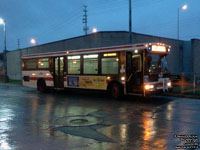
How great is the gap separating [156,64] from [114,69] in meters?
2.58

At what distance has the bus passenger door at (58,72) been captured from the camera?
17672mm

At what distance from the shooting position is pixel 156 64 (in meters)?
13.4

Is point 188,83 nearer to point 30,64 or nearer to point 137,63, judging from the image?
point 137,63

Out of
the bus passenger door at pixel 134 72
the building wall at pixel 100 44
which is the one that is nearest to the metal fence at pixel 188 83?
the bus passenger door at pixel 134 72

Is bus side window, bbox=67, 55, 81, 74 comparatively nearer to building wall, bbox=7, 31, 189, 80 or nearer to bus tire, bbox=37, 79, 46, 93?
bus tire, bbox=37, 79, 46, 93

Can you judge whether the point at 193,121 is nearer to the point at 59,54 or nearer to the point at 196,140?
the point at 196,140

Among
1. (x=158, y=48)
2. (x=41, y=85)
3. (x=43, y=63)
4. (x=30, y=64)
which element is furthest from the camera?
(x=30, y=64)

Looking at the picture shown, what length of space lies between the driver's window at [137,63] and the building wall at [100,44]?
12.6 m

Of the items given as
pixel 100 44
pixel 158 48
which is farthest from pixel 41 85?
pixel 158 48

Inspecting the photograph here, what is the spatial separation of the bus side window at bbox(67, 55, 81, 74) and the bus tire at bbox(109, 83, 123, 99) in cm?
316

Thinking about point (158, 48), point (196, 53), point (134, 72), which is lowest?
point (134, 72)

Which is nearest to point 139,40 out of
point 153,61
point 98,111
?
point 153,61

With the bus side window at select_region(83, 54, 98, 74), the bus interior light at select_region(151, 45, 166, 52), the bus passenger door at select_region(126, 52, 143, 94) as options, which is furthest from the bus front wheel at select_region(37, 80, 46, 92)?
the bus interior light at select_region(151, 45, 166, 52)

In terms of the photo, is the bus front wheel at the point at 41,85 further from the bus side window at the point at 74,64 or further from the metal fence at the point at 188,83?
the metal fence at the point at 188,83
